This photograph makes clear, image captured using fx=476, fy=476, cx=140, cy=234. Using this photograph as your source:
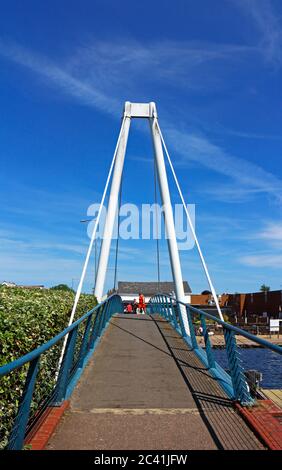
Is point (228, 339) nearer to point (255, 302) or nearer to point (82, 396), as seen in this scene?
point (82, 396)

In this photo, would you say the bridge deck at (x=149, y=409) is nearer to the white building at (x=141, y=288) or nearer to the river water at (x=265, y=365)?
the river water at (x=265, y=365)

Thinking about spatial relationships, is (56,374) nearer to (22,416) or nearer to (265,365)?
(22,416)

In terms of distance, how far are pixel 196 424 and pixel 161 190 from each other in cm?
1410

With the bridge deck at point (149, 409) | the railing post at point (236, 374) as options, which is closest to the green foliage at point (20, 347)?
the bridge deck at point (149, 409)

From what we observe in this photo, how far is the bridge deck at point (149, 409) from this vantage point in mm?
4551

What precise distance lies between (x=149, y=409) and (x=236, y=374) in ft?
4.00

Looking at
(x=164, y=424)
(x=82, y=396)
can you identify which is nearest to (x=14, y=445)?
(x=164, y=424)

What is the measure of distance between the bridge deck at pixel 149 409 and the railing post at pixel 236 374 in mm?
204

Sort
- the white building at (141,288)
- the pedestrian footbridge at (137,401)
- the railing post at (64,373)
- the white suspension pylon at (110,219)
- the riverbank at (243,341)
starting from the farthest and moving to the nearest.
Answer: the white building at (141,288) → the riverbank at (243,341) → the white suspension pylon at (110,219) → the railing post at (64,373) → the pedestrian footbridge at (137,401)

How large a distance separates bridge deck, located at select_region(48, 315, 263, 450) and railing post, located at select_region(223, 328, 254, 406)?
0.67ft

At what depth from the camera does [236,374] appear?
241 inches

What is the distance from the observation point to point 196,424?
512cm

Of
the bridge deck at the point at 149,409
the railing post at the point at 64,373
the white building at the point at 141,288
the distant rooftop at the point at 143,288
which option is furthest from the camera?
the distant rooftop at the point at 143,288
